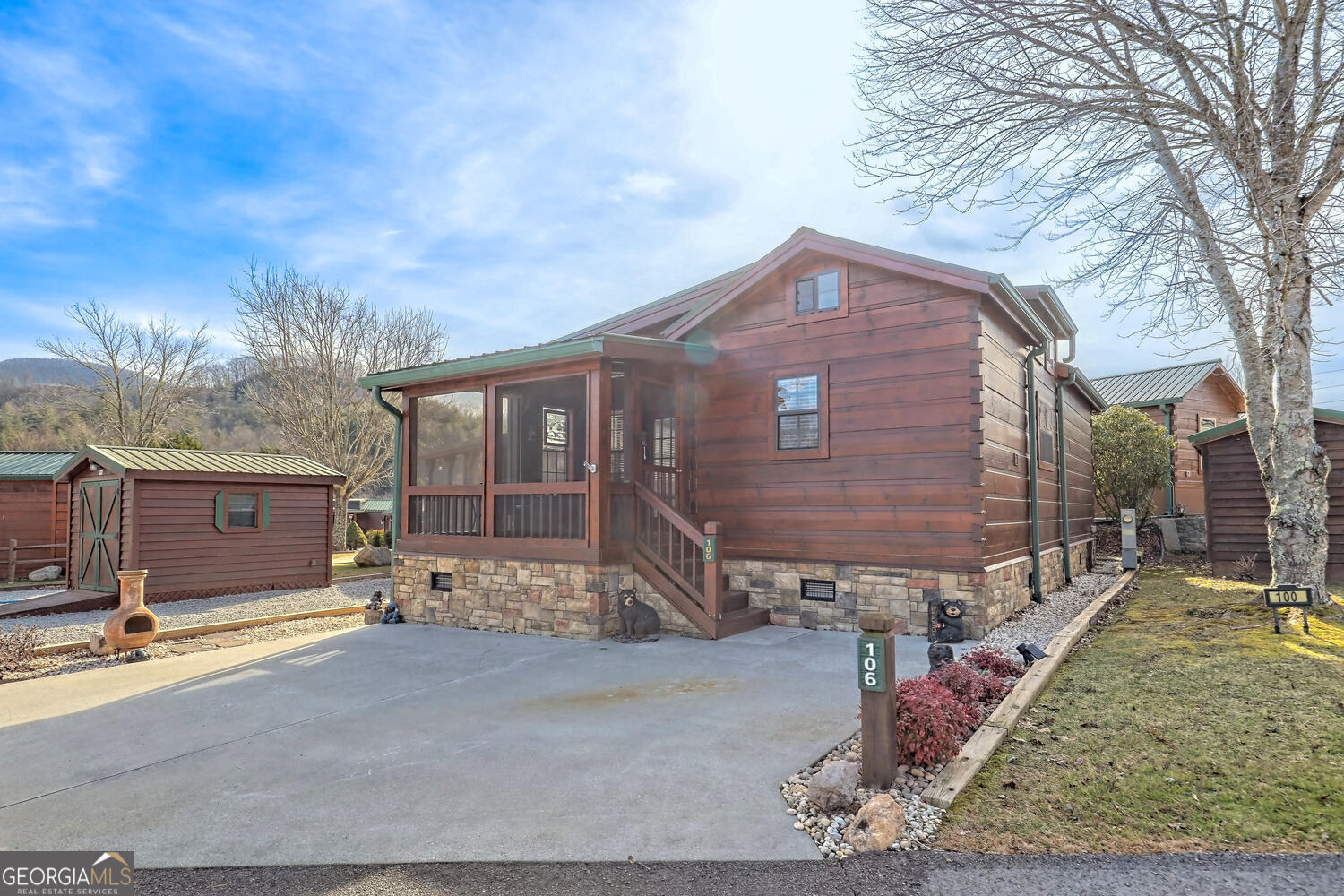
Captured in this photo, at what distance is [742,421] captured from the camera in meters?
8.53

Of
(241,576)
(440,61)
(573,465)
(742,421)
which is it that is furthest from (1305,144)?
Result: (241,576)

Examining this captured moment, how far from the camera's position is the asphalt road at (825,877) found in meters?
2.42

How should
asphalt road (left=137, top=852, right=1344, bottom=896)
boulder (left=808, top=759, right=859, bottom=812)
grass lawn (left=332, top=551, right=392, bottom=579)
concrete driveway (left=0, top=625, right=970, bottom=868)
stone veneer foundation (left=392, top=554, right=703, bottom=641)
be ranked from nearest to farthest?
asphalt road (left=137, top=852, right=1344, bottom=896) < concrete driveway (left=0, top=625, right=970, bottom=868) < boulder (left=808, top=759, right=859, bottom=812) < stone veneer foundation (left=392, top=554, right=703, bottom=641) < grass lawn (left=332, top=551, right=392, bottom=579)

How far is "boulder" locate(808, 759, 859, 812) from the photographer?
306 centimetres

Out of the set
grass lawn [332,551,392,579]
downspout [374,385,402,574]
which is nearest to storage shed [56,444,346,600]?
grass lawn [332,551,392,579]

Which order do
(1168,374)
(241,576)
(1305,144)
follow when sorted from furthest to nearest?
(1168,374)
(241,576)
(1305,144)

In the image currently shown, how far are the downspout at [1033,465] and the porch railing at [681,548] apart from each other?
14.9 ft

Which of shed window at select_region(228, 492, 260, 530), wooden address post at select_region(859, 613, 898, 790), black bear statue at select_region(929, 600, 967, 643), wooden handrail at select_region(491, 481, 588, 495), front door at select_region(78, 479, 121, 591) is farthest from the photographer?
shed window at select_region(228, 492, 260, 530)

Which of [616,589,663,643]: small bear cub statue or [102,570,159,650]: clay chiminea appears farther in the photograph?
[616,589,663,643]: small bear cub statue

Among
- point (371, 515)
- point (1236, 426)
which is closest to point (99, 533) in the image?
point (1236, 426)

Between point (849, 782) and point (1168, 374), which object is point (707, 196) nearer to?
point (849, 782)

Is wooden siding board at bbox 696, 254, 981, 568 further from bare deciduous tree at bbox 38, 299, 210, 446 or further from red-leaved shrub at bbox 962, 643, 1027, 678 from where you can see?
bare deciduous tree at bbox 38, 299, 210, 446

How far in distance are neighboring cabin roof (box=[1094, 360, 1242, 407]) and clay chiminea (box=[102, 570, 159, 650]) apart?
75.1 ft

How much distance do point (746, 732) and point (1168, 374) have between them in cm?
2288
